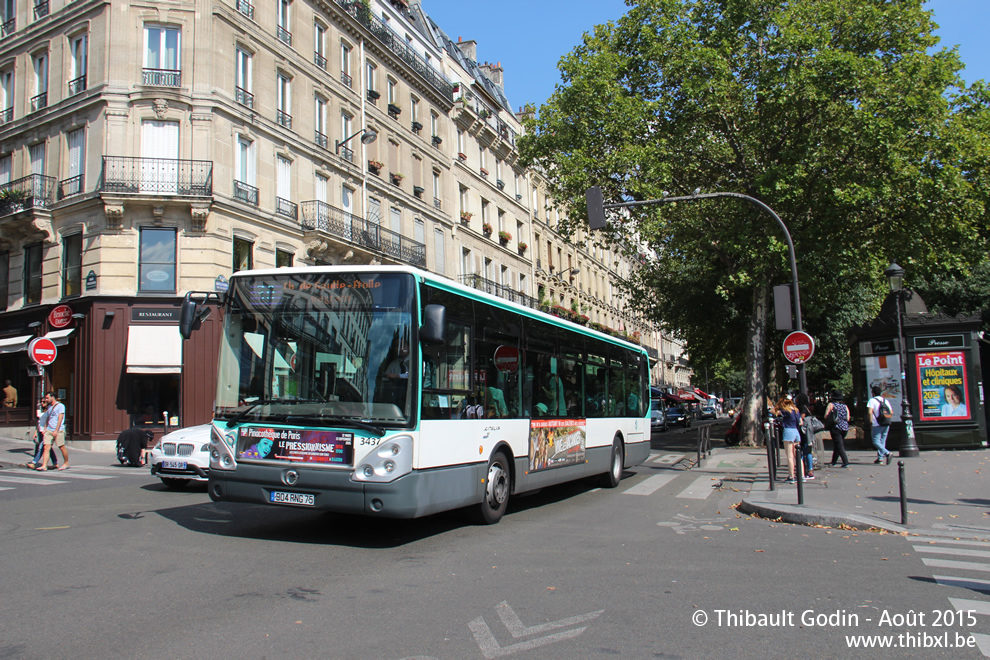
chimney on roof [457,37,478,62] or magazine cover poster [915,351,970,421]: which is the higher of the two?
chimney on roof [457,37,478,62]

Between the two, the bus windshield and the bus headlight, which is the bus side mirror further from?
the bus headlight

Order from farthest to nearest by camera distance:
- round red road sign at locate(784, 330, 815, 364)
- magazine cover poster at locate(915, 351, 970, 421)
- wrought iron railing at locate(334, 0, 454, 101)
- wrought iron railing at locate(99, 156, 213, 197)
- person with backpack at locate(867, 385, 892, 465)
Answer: wrought iron railing at locate(334, 0, 454, 101), wrought iron railing at locate(99, 156, 213, 197), magazine cover poster at locate(915, 351, 970, 421), person with backpack at locate(867, 385, 892, 465), round red road sign at locate(784, 330, 815, 364)

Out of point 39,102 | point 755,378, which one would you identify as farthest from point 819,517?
point 39,102

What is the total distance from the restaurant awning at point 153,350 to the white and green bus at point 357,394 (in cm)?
1793

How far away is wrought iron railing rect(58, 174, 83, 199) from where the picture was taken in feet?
81.8

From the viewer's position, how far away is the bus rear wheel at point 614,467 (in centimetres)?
1352

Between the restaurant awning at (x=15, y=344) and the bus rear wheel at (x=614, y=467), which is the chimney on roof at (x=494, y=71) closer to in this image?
the restaurant awning at (x=15, y=344)

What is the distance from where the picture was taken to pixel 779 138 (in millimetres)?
24453

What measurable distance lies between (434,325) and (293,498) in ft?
7.15

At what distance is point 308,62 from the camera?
29.6m

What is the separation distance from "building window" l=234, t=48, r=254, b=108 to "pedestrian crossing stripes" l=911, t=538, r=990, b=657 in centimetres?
2472

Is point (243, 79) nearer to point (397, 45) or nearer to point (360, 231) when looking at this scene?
point (360, 231)

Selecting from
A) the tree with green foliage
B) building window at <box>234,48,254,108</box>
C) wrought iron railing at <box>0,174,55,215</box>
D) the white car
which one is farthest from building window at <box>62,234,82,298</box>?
the tree with green foliage

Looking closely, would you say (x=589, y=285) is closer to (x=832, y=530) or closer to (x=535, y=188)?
(x=535, y=188)
